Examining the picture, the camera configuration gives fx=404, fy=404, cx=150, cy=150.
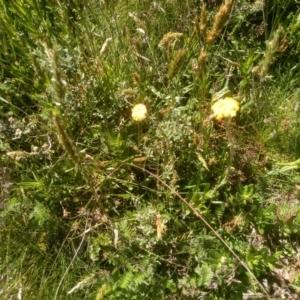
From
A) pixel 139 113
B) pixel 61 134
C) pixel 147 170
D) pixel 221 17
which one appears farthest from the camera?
pixel 147 170

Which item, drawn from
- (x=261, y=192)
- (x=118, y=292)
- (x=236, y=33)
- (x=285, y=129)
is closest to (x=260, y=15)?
(x=236, y=33)

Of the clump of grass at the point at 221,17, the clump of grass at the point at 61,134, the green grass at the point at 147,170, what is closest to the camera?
the clump of grass at the point at 61,134

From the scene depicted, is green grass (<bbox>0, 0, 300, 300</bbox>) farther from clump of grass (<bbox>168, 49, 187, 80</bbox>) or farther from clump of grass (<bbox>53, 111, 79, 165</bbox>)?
clump of grass (<bbox>53, 111, 79, 165</bbox>)

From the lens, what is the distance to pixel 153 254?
141 cm

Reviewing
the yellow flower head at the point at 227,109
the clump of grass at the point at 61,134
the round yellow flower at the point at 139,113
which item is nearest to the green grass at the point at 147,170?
the round yellow flower at the point at 139,113

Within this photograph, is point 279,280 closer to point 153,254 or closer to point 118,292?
point 153,254

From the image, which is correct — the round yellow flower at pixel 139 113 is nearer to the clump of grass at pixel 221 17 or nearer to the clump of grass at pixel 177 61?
the clump of grass at pixel 177 61

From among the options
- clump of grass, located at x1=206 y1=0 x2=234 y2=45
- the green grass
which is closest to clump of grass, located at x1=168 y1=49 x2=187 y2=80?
clump of grass, located at x1=206 y1=0 x2=234 y2=45

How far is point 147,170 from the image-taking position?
1.56 metres

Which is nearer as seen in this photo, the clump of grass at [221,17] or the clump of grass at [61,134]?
the clump of grass at [61,134]

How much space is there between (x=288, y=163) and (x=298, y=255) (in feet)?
1.19

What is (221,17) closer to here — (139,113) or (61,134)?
(139,113)

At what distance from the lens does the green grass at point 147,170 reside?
142 cm

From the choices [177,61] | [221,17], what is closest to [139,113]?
[177,61]
